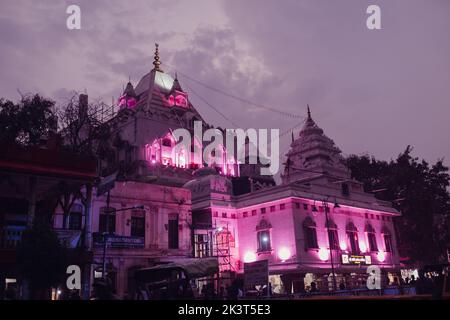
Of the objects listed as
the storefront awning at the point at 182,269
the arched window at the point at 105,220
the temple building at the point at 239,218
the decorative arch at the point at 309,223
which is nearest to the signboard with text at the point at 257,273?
the storefront awning at the point at 182,269

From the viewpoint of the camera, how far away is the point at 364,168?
200 ft

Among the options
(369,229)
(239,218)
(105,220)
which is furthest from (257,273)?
(369,229)

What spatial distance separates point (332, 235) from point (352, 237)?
3.71 m

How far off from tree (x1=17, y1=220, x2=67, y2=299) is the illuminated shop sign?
89.9 ft

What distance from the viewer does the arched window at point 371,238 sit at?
43.6 m

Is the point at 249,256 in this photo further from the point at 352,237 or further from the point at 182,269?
the point at 182,269

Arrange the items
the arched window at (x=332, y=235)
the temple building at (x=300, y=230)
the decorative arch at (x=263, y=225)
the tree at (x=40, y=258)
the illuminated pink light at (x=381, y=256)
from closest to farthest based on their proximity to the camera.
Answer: the tree at (x=40, y=258), the temple building at (x=300, y=230), the decorative arch at (x=263, y=225), the arched window at (x=332, y=235), the illuminated pink light at (x=381, y=256)

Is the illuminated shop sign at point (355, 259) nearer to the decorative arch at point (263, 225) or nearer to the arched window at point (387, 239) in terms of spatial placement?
the arched window at point (387, 239)

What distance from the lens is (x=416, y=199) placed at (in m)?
51.3

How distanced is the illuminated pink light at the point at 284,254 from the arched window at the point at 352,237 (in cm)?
863
